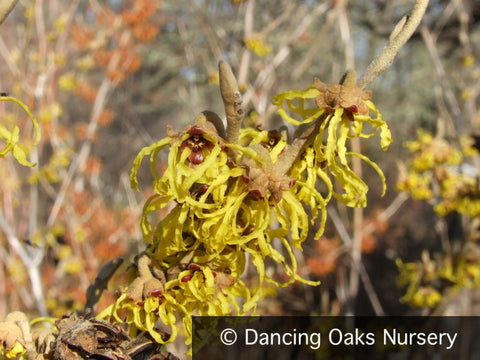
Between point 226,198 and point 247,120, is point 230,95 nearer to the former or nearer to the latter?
point 226,198

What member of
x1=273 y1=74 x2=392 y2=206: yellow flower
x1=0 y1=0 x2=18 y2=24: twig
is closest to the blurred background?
x1=273 y1=74 x2=392 y2=206: yellow flower

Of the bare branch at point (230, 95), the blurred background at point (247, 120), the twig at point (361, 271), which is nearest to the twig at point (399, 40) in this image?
the bare branch at point (230, 95)

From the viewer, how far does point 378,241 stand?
7.40 metres

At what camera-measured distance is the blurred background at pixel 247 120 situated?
2.75 metres

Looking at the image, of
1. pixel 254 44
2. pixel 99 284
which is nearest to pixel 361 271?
pixel 254 44

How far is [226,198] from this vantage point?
0.78 meters

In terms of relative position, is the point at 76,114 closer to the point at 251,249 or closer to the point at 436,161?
the point at 436,161

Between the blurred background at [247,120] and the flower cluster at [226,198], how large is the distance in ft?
0.77

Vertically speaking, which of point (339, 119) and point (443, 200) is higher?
point (443, 200)

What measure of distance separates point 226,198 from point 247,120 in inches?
36.4

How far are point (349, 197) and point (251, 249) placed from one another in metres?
0.19

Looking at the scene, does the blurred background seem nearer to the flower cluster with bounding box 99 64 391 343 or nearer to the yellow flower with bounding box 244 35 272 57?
the yellow flower with bounding box 244 35 272 57

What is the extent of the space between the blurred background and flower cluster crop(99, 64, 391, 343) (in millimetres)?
234

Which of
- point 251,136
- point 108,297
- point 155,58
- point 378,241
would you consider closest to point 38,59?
point 108,297
